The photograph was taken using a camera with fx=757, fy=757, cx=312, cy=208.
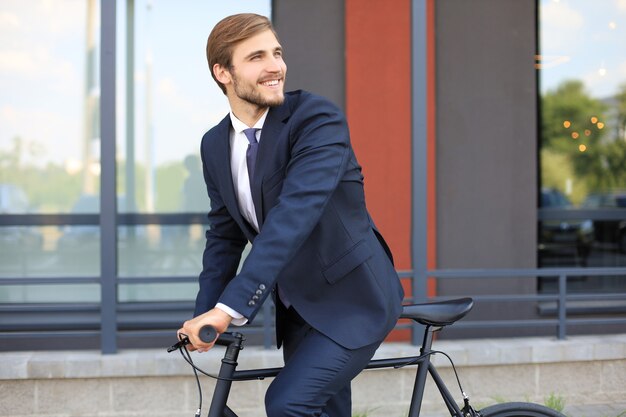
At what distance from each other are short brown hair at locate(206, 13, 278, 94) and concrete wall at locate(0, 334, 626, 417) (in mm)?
3062

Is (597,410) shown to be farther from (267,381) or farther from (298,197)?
(298,197)

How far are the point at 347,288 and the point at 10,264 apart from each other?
14.5ft

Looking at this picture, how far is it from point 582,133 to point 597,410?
2533 mm

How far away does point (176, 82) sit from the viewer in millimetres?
6031

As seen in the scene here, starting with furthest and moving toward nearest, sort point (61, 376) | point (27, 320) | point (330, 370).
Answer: point (27, 320) → point (61, 376) → point (330, 370)

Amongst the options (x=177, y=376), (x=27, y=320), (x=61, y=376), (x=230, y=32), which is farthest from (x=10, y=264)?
(x=230, y=32)

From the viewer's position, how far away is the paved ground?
5105mm

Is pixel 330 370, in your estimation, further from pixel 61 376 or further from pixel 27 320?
pixel 27 320

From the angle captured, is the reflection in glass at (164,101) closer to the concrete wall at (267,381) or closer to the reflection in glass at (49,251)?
the reflection in glass at (49,251)

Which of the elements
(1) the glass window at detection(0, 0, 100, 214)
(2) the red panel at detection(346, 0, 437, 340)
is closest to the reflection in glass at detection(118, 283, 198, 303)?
A: (1) the glass window at detection(0, 0, 100, 214)

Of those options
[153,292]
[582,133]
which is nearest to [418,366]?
[153,292]

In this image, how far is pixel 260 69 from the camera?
2.25 metres

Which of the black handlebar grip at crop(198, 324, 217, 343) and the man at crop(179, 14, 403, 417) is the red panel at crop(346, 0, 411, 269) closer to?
the man at crop(179, 14, 403, 417)

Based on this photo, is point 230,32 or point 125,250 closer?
point 230,32
